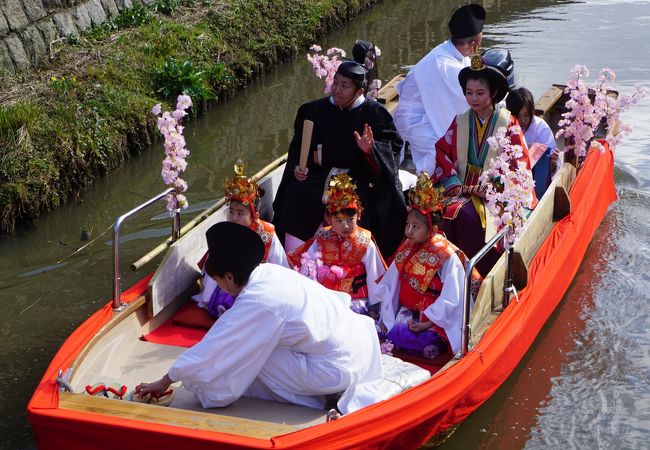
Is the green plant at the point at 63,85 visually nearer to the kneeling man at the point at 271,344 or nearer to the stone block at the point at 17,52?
the stone block at the point at 17,52

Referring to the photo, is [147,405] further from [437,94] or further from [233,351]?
[437,94]

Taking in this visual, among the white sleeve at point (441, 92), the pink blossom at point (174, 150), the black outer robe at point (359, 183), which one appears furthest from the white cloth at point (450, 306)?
the white sleeve at point (441, 92)

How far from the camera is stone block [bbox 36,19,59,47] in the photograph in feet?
36.9

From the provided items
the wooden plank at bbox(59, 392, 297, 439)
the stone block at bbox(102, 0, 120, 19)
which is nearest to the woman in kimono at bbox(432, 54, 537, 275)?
the wooden plank at bbox(59, 392, 297, 439)

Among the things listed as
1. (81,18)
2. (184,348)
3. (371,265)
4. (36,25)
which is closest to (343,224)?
(371,265)

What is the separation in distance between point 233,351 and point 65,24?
7905 millimetres

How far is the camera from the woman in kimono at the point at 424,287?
232 inches

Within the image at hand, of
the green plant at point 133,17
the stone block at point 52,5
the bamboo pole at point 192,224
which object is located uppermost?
the stone block at point 52,5

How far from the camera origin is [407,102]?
866 cm

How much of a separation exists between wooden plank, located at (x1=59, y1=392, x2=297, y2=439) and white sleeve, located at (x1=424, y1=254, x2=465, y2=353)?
5.14 ft

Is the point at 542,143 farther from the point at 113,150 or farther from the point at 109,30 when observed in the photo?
the point at 109,30

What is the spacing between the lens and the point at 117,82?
422 inches

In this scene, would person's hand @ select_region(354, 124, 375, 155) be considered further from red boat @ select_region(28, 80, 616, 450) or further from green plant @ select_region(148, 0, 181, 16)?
green plant @ select_region(148, 0, 181, 16)

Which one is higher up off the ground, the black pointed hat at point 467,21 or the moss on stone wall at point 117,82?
the black pointed hat at point 467,21
